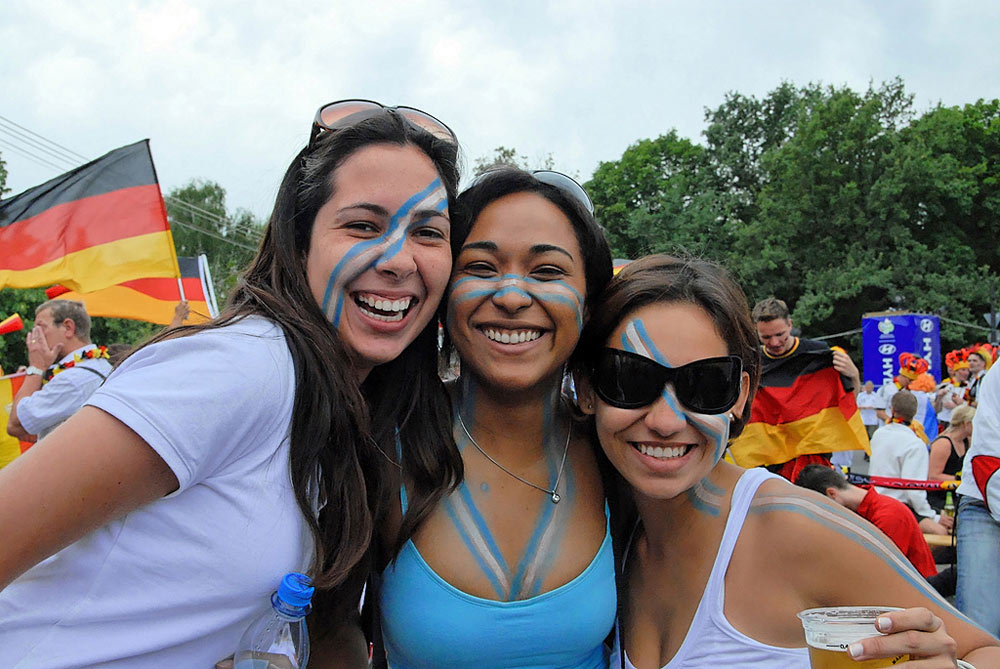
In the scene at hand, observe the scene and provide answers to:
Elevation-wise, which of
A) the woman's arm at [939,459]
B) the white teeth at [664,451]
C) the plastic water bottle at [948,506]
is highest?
the white teeth at [664,451]

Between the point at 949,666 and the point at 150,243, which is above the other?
the point at 150,243

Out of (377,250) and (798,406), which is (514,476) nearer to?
(377,250)

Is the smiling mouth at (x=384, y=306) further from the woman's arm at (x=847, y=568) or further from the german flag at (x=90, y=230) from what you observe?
the german flag at (x=90, y=230)

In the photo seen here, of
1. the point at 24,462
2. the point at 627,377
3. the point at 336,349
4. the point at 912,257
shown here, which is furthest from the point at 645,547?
the point at 912,257

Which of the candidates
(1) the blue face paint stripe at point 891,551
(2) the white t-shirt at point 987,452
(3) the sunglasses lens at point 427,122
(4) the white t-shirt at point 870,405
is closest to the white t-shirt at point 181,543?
(3) the sunglasses lens at point 427,122

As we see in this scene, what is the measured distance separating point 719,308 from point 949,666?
98 centimetres

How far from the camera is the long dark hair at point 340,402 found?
1573 millimetres

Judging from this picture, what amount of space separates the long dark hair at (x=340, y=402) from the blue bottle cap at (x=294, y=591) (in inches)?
5.5

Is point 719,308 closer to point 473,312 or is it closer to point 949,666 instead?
point 473,312

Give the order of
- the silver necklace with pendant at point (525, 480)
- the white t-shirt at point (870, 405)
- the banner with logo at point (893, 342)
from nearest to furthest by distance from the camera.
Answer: the silver necklace with pendant at point (525, 480), the white t-shirt at point (870, 405), the banner with logo at point (893, 342)

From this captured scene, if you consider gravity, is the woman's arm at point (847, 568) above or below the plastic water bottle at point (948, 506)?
above

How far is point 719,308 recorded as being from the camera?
2.06 m

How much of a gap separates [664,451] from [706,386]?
203mm

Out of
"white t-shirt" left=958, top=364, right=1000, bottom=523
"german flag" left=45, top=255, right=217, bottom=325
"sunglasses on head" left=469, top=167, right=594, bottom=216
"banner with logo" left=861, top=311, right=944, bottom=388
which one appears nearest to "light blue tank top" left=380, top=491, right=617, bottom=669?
"sunglasses on head" left=469, top=167, right=594, bottom=216
